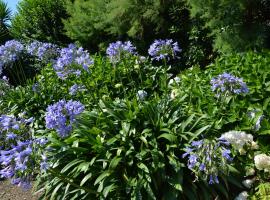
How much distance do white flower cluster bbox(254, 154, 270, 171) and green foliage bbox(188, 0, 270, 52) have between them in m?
3.26

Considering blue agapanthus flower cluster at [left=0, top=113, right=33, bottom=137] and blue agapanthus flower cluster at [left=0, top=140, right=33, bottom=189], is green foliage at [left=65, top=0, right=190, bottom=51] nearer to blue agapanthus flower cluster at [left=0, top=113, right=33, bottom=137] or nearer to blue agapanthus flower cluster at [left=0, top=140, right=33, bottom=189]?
blue agapanthus flower cluster at [left=0, top=113, right=33, bottom=137]

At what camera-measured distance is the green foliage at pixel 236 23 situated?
24.0ft

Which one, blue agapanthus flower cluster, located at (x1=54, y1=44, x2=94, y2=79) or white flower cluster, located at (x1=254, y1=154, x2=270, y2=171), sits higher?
blue agapanthus flower cluster, located at (x1=54, y1=44, x2=94, y2=79)

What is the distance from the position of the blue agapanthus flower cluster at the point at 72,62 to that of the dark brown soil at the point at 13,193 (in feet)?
5.98

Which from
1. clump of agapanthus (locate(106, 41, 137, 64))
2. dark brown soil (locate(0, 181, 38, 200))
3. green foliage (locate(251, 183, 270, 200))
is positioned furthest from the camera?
dark brown soil (locate(0, 181, 38, 200))

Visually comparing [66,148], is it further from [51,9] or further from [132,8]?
[51,9]

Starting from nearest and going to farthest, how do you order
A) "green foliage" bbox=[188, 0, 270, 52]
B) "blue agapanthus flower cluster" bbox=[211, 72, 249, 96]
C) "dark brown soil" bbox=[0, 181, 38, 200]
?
1. "blue agapanthus flower cluster" bbox=[211, 72, 249, 96]
2. "dark brown soil" bbox=[0, 181, 38, 200]
3. "green foliage" bbox=[188, 0, 270, 52]

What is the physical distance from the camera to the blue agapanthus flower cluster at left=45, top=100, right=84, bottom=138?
12.1 feet

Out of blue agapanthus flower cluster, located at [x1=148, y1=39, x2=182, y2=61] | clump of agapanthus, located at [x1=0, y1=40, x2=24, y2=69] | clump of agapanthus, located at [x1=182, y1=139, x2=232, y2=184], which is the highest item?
clump of agapanthus, located at [x1=0, y1=40, x2=24, y2=69]

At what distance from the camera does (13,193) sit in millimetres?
5871

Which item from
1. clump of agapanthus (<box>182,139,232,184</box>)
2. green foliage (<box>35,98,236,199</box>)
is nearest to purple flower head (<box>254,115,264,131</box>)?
green foliage (<box>35,98,236,199</box>)

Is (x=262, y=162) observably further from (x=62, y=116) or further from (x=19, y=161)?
(x=19, y=161)

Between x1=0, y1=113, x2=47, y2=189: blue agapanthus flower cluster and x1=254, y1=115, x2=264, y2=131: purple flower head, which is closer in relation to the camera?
x1=0, y1=113, x2=47, y2=189: blue agapanthus flower cluster

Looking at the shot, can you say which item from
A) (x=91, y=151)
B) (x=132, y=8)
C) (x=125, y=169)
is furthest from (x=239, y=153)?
(x=132, y=8)
